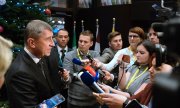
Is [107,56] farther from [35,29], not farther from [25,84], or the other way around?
[25,84]

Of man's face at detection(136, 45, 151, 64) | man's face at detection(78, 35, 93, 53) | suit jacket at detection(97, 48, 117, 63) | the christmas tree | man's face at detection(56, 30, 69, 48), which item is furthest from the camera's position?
man's face at detection(56, 30, 69, 48)

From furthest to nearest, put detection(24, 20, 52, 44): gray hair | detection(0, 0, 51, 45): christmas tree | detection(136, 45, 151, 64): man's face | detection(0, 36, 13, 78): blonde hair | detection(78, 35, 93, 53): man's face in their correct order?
detection(78, 35, 93, 53): man's face
detection(0, 0, 51, 45): christmas tree
detection(136, 45, 151, 64): man's face
detection(24, 20, 52, 44): gray hair
detection(0, 36, 13, 78): blonde hair

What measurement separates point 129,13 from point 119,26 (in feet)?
1.08

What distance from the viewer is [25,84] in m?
1.95

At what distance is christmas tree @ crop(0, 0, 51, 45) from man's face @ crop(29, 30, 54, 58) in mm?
1435

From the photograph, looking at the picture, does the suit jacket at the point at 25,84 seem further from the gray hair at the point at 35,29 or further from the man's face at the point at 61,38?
the man's face at the point at 61,38

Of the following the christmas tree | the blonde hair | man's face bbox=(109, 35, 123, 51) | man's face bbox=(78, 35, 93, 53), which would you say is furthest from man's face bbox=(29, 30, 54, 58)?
man's face bbox=(109, 35, 123, 51)

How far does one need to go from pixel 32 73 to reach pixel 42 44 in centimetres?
24

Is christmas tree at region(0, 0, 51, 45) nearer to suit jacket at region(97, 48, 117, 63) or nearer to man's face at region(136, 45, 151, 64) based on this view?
suit jacket at region(97, 48, 117, 63)

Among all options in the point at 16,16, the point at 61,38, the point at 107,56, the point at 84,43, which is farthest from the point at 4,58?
the point at 61,38

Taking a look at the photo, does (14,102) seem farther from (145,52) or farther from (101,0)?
(101,0)

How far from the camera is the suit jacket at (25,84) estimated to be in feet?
6.38

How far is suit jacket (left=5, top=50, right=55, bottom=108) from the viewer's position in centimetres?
194

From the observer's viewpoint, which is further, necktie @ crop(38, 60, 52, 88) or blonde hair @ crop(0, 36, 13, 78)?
necktie @ crop(38, 60, 52, 88)
